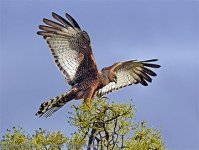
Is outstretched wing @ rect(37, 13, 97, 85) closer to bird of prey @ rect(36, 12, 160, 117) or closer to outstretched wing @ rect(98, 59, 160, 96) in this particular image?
bird of prey @ rect(36, 12, 160, 117)

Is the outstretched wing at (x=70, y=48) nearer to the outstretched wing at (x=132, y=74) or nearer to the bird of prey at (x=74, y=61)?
the bird of prey at (x=74, y=61)

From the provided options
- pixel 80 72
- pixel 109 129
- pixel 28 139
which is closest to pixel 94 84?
pixel 80 72

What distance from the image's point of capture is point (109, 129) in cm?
3067

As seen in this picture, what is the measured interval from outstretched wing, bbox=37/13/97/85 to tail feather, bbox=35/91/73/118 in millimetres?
989

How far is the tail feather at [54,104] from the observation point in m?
27.2

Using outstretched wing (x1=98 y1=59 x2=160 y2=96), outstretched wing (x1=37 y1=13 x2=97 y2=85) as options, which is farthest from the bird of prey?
outstretched wing (x1=98 y1=59 x2=160 y2=96)

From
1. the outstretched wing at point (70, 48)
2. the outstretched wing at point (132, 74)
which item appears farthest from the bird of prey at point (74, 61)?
the outstretched wing at point (132, 74)

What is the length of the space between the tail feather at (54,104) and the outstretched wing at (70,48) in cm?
99

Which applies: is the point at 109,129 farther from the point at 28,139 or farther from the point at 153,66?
the point at 28,139

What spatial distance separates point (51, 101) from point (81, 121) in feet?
8.06

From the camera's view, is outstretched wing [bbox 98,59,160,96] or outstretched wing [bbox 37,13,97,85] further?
outstretched wing [bbox 98,59,160,96]

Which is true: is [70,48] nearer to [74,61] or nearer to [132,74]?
[74,61]

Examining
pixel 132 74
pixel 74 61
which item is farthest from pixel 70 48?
pixel 132 74

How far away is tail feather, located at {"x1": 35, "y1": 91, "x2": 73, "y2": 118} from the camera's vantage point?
27.2 metres
